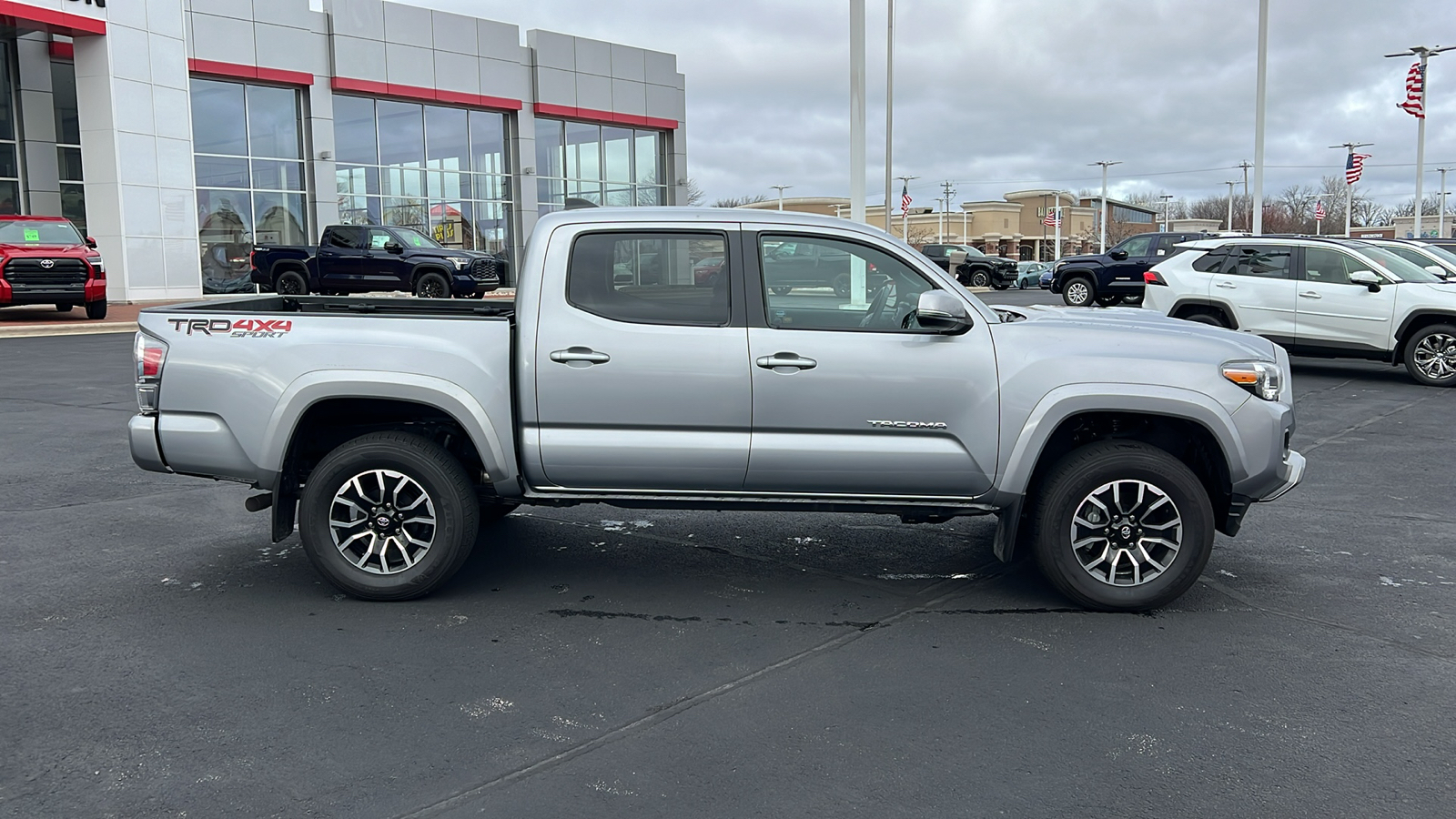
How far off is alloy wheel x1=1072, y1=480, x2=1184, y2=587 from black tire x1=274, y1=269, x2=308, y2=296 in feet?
86.6

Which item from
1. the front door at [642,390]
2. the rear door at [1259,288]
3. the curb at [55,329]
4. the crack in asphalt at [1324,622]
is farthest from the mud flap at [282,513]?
the curb at [55,329]

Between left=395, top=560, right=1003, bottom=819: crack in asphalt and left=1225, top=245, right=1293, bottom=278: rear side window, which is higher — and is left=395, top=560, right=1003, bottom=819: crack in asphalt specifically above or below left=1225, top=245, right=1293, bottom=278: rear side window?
below

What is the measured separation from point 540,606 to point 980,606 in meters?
2.12

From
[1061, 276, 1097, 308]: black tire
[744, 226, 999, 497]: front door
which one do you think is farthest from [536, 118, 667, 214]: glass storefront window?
[744, 226, 999, 497]: front door

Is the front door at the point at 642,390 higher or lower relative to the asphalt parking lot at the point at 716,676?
higher

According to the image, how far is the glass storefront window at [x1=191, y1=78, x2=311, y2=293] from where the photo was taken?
102 feet

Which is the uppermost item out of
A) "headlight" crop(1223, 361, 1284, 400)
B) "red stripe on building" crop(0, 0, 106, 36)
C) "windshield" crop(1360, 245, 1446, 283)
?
"red stripe on building" crop(0, 0, 106, 36)

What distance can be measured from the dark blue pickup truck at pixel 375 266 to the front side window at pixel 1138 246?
605 inches

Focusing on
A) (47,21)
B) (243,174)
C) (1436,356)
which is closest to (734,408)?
(1436,356)

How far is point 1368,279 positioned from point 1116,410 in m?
10.4

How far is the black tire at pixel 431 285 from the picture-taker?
27125 millimetres

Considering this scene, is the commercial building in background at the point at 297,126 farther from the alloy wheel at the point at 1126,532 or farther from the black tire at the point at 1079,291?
the alloy wheel at the point at 1126,532

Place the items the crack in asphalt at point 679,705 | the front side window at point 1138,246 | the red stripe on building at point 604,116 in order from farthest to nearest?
the red stripe on building at point 604,116
the front side window at point 1138,246
the crack in asphalt at point 679,705

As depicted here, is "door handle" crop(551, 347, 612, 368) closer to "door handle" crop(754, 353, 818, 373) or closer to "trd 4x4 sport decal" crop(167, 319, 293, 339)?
"door handle" crop(754, 353, 818, 373)
